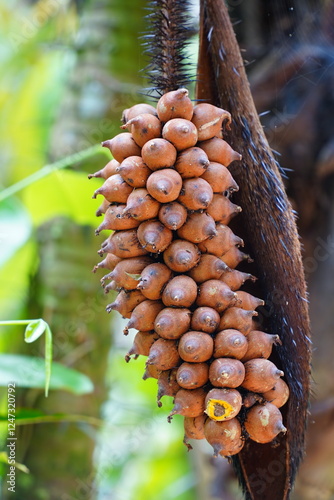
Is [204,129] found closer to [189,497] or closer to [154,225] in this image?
[154,225]

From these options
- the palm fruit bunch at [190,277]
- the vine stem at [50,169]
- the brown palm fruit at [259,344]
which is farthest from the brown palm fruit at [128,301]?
the vine stem at [50,169]

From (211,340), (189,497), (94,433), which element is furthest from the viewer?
(189,497)

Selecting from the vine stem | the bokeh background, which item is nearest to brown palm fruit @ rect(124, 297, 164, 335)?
the vine stem

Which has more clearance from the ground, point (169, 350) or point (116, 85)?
point (116, 85)

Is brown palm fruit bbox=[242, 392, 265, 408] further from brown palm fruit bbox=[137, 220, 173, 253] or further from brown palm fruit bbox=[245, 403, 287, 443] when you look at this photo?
brown palm fruit bbox=[137, 220, 173, 253]

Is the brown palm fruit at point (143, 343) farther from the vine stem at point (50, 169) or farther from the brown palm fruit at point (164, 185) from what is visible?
the vine stem at point (50, 169)

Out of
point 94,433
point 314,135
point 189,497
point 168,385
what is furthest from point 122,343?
point 168,385
